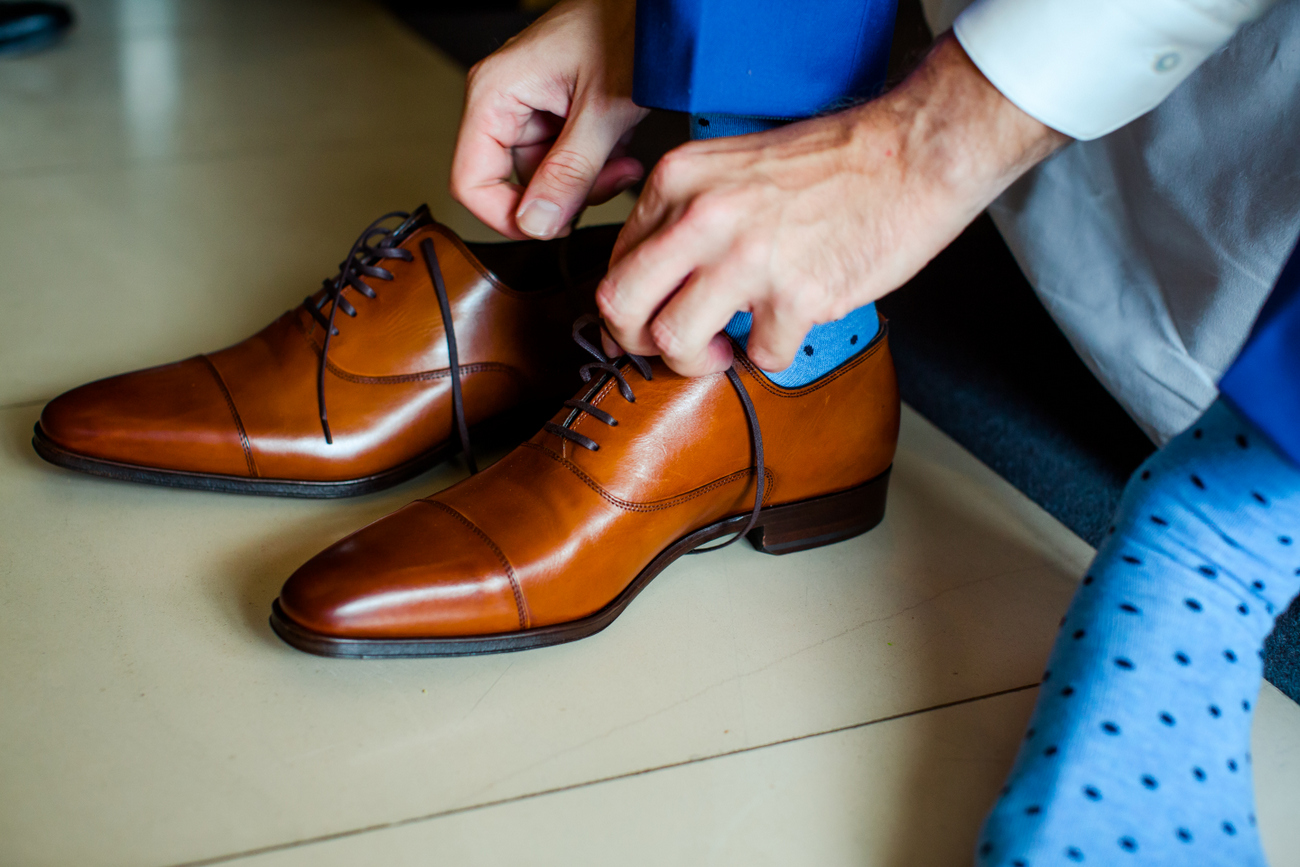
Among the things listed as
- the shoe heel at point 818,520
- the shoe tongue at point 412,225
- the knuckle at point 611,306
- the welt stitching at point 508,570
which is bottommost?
the shoe heel at point 818,520

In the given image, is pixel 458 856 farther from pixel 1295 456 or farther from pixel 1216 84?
pixel 1216 84

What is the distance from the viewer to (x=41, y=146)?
166cm

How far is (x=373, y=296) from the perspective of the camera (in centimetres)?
83

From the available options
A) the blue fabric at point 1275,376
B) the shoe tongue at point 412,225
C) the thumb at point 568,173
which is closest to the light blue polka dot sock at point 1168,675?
the blue fabric at point 1275,376

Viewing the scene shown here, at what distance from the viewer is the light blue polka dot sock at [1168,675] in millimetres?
536

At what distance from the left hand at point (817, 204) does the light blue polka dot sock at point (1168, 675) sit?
20cm

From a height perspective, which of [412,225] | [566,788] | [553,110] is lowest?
[566,788]

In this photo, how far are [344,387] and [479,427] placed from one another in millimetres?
119

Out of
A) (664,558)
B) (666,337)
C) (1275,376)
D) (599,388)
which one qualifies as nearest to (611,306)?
(666,337)

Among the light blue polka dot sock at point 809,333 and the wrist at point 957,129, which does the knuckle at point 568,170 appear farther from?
the wrist at point 957,129

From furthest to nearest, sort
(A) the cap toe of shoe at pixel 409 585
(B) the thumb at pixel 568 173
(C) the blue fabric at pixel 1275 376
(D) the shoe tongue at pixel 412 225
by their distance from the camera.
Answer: (D) the shoe tongue at pixel 412 225, (B) the thumb at pixel 568 173, (A) the cap toe of shoe at pixel 409 585, (C) the blue fabric at pixel 1275 376

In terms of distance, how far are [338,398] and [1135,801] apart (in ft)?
2.06

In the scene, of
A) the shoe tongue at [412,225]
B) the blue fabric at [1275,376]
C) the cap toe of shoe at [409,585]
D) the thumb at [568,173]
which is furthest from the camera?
the shoe tongue at [412,225]

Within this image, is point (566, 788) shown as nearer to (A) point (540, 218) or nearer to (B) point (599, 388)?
(B) point (599, 388)
